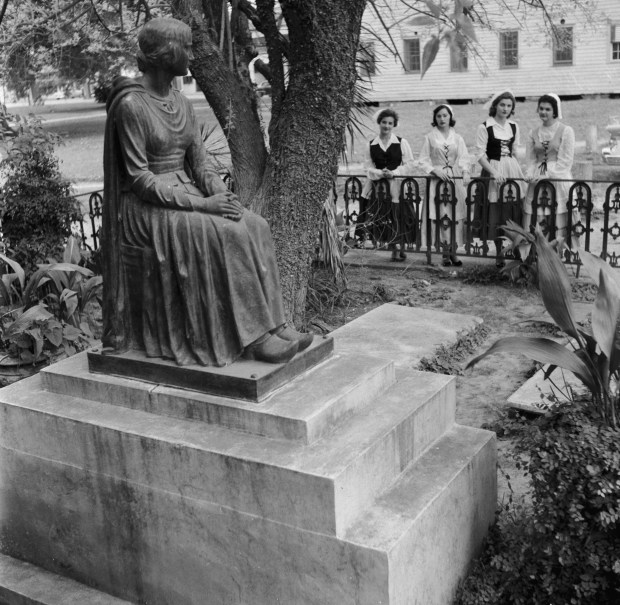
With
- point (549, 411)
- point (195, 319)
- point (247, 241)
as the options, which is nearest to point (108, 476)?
point (195, 319)

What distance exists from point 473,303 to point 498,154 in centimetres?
215

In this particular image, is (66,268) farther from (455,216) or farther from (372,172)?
(455,216)

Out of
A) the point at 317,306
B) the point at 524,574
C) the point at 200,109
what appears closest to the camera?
the point at 524,574

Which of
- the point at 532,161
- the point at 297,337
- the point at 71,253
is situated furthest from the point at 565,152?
the point at 297,337

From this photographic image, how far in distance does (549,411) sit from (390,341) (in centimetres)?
317

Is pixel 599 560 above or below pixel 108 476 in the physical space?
below

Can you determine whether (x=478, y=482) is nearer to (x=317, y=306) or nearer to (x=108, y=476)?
(x=108, y=476)

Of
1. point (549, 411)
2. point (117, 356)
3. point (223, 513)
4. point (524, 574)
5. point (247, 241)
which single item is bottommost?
point (524, 574)

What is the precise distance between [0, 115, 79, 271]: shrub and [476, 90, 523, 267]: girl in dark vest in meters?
4.54

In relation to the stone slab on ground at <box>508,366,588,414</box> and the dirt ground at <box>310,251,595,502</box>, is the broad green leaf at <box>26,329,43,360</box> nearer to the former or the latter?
the dirt ground at <box>310,251,595,502</box>

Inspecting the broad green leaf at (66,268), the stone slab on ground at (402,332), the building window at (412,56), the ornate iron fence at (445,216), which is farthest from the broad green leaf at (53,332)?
the building window at (412,56)

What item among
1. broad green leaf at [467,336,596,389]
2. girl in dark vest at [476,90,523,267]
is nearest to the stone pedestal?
broad green leaf at [467,336,596,389]

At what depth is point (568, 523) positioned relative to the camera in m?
3.53

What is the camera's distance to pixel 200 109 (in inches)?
1367
